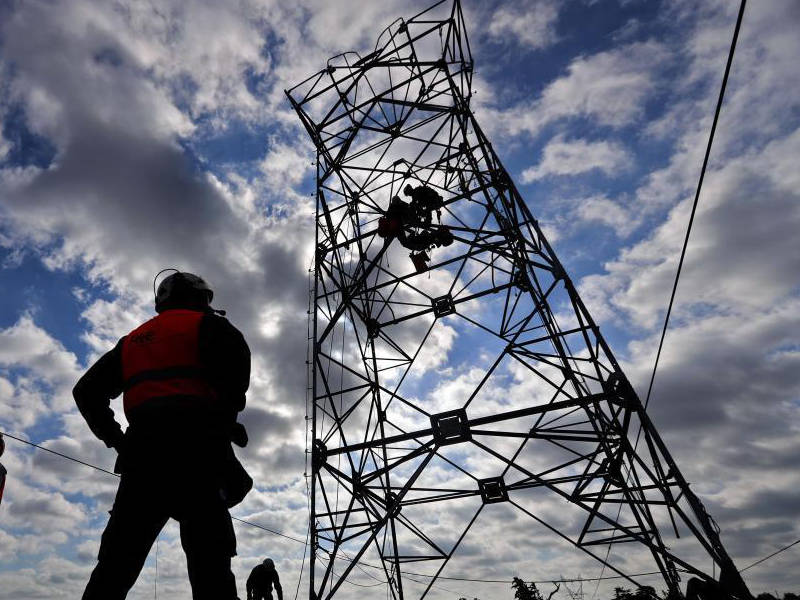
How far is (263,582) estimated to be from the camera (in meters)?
10.0

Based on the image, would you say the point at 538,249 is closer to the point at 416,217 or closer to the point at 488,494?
the point at 416,217

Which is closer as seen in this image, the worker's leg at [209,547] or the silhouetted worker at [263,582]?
the worker's leg at [209,547]

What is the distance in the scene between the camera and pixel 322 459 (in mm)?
8867

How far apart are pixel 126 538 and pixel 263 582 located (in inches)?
374

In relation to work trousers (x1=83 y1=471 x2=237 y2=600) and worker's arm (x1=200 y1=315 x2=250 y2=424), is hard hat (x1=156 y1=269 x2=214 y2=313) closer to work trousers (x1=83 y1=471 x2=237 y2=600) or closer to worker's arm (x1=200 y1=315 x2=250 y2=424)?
worker's arm (x1=200 y1=315 x2=250 y2=424)

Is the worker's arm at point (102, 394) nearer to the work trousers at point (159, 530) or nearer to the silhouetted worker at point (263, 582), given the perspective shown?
the work trousers at point (159, 530)

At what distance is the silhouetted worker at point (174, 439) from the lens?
1937 mm

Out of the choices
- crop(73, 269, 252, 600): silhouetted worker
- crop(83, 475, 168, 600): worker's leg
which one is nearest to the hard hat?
crop(73, 269, 252, 600): silhouetted worker

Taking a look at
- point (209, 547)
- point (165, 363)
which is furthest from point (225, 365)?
point (209, 547)

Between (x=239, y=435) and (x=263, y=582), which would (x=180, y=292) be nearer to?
(x=239, y=435)

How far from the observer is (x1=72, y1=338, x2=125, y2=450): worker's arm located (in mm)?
2367

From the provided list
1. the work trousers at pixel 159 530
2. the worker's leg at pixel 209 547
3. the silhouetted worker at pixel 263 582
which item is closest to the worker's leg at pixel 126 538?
the work trousers at pixel 159 530

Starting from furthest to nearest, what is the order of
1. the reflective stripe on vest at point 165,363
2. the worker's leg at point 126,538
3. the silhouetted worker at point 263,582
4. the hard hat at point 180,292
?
the silhouetted worker at point 263,582 → the hard hat at point 180,292 → the reflective stripe on vest at point 165,363 → the worker's leg at point 126,538

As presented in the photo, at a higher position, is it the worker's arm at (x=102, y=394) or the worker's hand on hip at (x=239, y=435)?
the worker's arm at (x=102, y=394)
